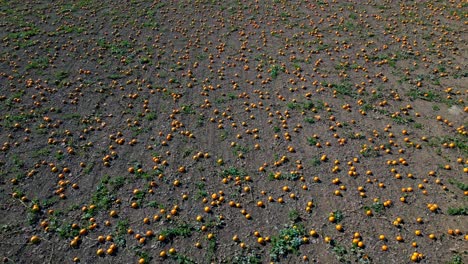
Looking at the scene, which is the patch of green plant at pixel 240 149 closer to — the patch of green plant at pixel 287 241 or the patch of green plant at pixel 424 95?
the patch of green plant at pixel 287 241

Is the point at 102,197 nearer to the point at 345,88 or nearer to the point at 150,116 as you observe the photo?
the point at 150,116

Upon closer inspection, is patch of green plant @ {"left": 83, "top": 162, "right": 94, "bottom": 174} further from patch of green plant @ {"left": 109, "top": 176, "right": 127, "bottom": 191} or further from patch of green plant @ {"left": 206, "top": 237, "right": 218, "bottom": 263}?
patch of green plant @ {"left": 206, "top": 237, "right": 218, "bottom": 263}

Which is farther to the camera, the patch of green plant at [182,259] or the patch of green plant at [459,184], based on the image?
the patch of green plant at [459,184]

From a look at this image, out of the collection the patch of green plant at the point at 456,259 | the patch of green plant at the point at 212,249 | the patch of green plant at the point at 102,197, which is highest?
the patch of green plant at the point at 102,197

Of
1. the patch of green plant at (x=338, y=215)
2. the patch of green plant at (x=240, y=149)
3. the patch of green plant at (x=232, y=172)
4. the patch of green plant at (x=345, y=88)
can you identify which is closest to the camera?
the patch of green plant at (x=338, y=215)

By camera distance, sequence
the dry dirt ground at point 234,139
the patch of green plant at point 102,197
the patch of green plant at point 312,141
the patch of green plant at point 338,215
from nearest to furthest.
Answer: the dry dirt ground at point 234,139 → the patch of green plant at point 338,215 → the patch of green plant at point 102,197 → the patch of green plant at point 312,141

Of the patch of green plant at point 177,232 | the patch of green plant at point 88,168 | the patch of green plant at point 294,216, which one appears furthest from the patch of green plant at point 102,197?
the patch of green plant at point 294,216

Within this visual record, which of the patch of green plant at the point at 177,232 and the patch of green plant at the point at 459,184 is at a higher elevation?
the patch of green plant at the point at 177,232

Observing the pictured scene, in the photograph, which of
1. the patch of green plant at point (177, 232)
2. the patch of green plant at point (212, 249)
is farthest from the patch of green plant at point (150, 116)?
the patch of green plant at point (212, 249)

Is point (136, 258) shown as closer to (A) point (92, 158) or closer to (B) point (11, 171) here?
(A) point (92, 158)
